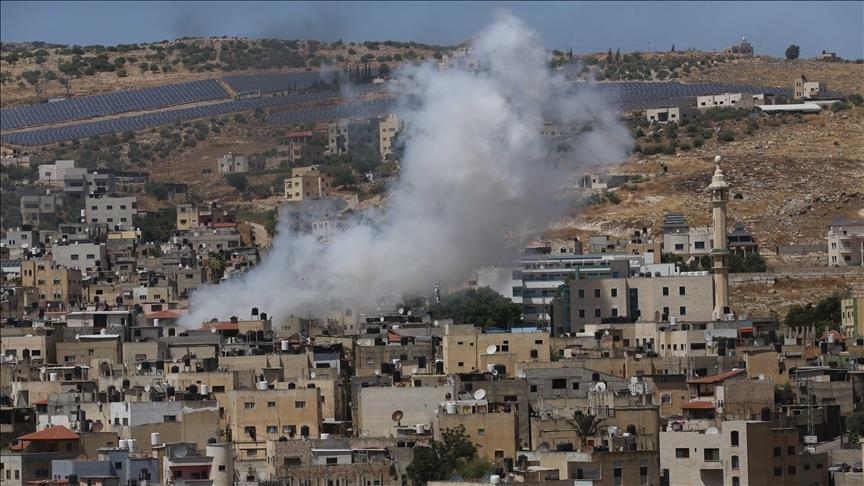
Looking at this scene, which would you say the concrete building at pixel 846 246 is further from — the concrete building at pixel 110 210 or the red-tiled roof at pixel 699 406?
the red-tiled roof at pixel 699 406

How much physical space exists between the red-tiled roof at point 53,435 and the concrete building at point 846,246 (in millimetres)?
77068

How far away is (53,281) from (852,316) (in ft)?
139

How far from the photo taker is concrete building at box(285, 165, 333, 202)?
19425 cm

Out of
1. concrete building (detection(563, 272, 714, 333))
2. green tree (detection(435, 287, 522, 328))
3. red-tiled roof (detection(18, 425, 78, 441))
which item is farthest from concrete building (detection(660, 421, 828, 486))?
green tree (detection(435, 287, 522, 328))

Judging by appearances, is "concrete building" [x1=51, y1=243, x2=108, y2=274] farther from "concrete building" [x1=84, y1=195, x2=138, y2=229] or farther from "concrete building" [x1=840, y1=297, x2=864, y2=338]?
"concrete building" [x1=840, y1=297, x2=864, y2=338]

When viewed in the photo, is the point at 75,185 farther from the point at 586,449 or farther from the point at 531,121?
the point at 586,449

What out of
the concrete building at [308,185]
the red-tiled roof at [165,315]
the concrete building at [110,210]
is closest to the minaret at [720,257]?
the red-tiled roof at [165,315]

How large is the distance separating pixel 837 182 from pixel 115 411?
336 feet

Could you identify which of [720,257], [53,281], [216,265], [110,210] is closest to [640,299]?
[720,257]

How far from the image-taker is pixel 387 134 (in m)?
190

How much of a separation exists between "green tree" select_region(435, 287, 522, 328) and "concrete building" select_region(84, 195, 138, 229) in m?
54.8

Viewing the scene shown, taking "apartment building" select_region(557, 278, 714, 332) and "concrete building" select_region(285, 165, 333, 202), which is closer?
"apartment building" select_region(557, 278, 714, 332)

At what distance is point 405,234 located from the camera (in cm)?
12794

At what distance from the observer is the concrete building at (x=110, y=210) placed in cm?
18312
